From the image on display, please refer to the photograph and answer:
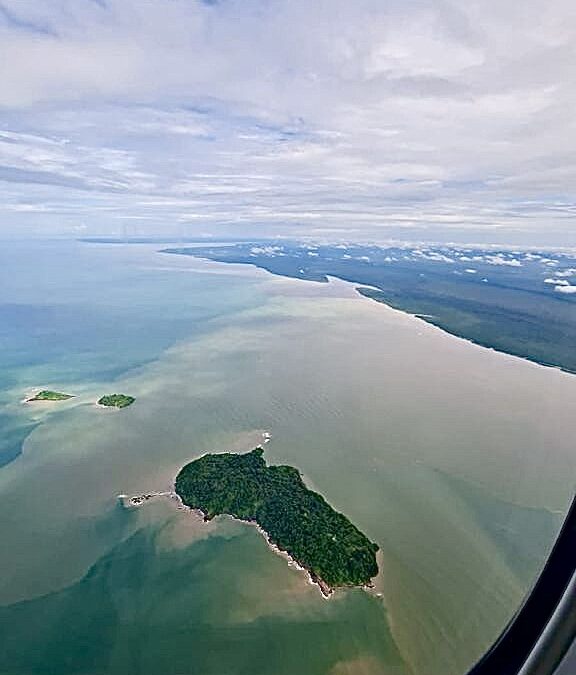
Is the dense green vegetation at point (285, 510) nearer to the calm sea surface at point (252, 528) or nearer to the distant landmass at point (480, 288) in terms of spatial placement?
the calm sea surface at point (252, 528)

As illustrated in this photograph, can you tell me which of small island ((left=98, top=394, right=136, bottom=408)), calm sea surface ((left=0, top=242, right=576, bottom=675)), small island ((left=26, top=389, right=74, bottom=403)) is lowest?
small island ((left=26, top=389, right=74, bottom=403))

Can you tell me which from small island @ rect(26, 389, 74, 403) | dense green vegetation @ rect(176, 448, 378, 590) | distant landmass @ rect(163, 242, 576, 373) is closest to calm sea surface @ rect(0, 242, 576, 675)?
dense green vegetation @ rect(176, 448, 378, 590)

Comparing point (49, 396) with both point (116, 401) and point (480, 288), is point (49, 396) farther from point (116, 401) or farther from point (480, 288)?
point (480, 288)

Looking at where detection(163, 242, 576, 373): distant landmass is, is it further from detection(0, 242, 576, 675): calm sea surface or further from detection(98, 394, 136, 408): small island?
detection(98, 394, 136, 408): small island

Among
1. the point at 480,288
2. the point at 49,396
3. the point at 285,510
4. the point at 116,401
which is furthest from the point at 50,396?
the point at 480,288

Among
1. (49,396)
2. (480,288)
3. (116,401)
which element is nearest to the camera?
A: (116,401)

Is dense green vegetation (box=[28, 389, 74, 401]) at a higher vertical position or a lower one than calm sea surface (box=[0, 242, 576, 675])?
lower
